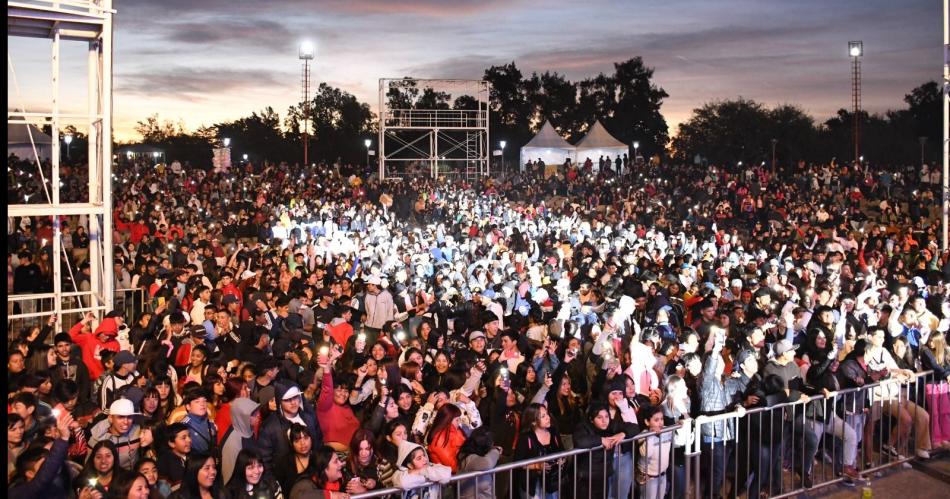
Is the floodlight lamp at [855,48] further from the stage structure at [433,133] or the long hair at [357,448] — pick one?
the long hair at [357,448]

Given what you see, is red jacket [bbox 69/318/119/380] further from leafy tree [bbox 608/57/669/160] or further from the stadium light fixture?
leafy tree [bbox 608/57/669/160]

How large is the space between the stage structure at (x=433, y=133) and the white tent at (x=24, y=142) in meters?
12.4

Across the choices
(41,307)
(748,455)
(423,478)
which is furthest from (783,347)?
(41,307)

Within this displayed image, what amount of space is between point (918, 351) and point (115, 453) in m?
9.04

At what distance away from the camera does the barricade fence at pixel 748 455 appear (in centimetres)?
684

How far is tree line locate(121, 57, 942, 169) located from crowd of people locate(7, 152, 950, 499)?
4469 centimetres

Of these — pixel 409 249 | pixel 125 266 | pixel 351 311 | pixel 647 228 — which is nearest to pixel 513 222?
pixel 647 228

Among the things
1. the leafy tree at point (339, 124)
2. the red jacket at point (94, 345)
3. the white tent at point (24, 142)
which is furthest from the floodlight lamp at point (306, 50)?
the red jacket at point (94, 345)

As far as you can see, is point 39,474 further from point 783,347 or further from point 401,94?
point 401,94

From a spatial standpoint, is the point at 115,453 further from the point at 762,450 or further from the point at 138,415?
the point at 762,450

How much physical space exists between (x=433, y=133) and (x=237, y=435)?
34.5m

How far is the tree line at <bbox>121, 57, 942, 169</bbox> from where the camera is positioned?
206 feet

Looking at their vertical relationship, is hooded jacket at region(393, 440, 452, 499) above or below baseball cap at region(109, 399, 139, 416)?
below

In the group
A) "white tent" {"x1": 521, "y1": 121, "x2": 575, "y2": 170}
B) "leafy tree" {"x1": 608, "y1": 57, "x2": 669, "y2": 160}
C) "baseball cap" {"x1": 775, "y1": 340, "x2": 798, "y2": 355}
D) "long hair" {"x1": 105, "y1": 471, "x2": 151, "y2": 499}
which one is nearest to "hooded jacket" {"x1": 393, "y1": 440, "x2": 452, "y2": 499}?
"long hair" {"x1": 105, "y1": 471, "x2": 151, "y2": 499}
